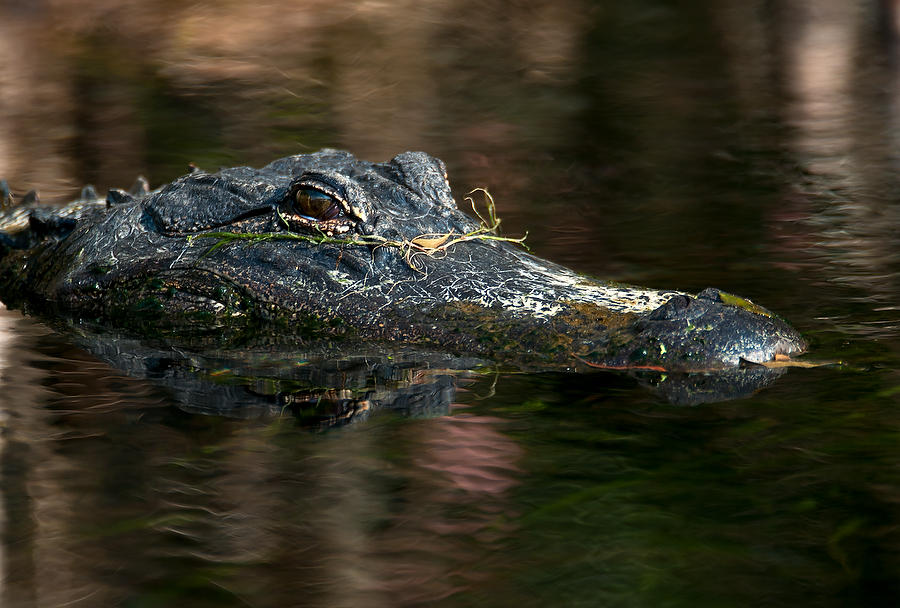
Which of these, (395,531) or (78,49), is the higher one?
(78,49)

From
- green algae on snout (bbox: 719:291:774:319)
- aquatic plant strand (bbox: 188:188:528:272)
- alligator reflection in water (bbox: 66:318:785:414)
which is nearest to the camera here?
alligator reflection in water (bbox: 66:318:785:414)

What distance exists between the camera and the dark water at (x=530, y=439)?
3.35 m

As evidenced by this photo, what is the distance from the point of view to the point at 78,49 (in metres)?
17.6

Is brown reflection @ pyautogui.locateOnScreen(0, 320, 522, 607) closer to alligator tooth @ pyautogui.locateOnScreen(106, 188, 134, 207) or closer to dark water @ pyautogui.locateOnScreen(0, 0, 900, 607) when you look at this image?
dark water @ pyautogui.locateOnScreen(0, 0, 900, 607)

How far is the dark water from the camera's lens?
132 inches

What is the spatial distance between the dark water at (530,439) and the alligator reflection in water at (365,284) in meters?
0.21

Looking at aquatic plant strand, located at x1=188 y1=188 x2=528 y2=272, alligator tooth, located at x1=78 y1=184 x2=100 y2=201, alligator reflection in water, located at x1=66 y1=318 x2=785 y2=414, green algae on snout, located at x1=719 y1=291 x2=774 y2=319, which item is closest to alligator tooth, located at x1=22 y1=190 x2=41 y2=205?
alligator tooth, located at x1=78 y1=184 x2=100 y2=201

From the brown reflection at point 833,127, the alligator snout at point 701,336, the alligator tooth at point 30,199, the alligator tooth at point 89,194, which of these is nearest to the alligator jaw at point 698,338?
the alligator snout at point 701,336

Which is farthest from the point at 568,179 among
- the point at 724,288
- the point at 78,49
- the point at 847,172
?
the point at 78,49

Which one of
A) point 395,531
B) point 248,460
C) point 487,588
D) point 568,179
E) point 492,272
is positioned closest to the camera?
point 487,588

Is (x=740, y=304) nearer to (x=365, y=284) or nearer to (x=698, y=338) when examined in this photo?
(x=698, y=338)

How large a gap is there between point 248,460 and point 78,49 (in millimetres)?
14763

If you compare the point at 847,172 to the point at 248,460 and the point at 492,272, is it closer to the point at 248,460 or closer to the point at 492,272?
the point at 492,272

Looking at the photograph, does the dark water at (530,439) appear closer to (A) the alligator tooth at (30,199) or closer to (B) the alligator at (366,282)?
(B) the alligator at (366,282)
